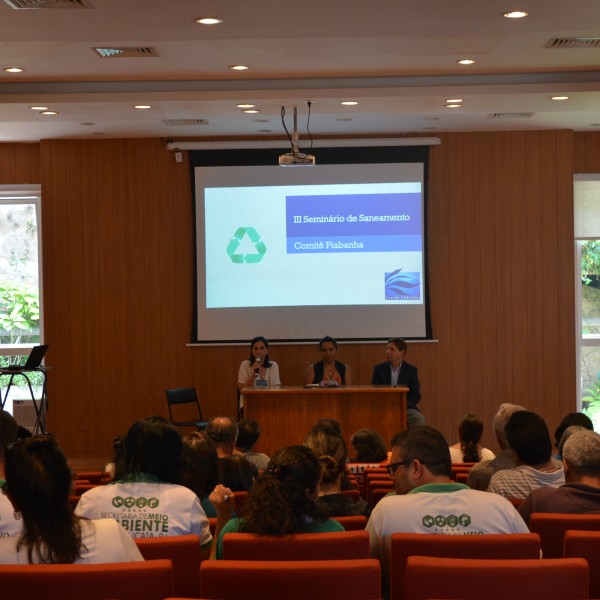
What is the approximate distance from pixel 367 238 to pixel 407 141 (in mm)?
1196

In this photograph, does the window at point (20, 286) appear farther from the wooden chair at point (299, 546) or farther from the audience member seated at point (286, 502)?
the wooden chair at point (299, 546)

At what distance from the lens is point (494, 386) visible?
10203 millimetres

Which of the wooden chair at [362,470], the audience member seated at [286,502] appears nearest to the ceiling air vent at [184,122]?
the wooden chair at [362,470]

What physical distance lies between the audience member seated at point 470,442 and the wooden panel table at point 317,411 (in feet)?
7.79

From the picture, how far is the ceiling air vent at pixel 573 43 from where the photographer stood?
6.68 meters

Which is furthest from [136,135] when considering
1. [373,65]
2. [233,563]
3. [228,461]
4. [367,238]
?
[233,563]

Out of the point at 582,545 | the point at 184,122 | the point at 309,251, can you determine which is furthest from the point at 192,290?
the point at 582,545

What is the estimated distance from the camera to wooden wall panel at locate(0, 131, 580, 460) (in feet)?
33.5

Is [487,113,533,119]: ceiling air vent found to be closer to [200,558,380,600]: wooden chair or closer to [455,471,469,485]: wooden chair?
[455,471,469,485]: wooden chair

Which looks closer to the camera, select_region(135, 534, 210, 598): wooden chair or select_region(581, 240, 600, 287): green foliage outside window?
select_region(135, 534, 210, 598): wooden chair

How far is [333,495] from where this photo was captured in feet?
11.3

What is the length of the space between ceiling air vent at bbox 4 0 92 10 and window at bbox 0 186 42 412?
19.4 ft

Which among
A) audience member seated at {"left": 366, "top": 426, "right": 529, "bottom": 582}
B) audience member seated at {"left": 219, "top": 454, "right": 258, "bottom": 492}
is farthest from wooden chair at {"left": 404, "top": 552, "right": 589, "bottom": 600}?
audience member seated at {"left": 219, "top": 454, "right": 258, "bottom": 492}

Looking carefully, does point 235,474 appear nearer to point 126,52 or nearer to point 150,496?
point 150,496
